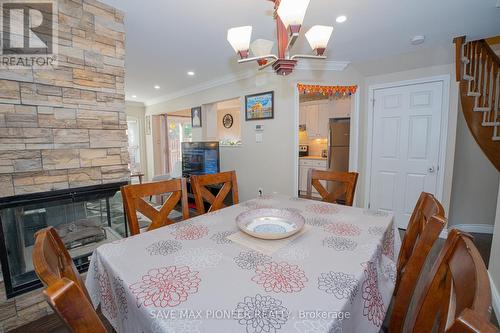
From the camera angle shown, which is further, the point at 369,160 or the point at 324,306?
the point at 369,160

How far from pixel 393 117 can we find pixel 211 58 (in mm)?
2565

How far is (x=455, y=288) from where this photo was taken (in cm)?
52

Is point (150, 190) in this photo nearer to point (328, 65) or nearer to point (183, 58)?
point (183, 58)

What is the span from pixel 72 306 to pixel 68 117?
5.49 feet

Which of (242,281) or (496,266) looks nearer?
(242,281)

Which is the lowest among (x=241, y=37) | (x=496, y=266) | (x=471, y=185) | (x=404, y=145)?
(x=496, y=266)

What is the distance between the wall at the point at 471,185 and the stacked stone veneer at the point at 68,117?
388 centimetres

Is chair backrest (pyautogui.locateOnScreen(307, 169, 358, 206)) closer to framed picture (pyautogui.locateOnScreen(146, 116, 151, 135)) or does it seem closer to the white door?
the white door

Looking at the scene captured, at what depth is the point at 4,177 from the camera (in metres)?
1.44

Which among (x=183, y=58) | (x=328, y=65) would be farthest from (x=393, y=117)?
(x=183, y=58)

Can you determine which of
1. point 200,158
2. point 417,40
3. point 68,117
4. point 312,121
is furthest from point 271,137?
point 68,117

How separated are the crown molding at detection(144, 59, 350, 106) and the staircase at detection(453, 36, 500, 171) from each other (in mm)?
1292

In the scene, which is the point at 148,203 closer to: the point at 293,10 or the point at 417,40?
the point at 293,10

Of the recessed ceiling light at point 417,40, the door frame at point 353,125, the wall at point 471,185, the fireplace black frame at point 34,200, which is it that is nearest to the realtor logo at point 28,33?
the fireplace black frame at point 34,200
